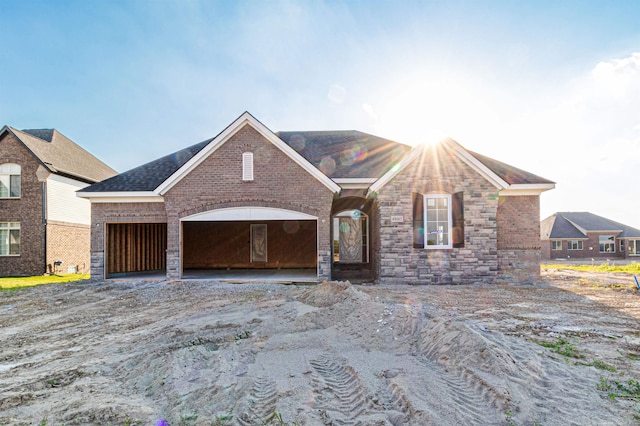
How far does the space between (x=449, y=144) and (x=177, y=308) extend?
417 inches

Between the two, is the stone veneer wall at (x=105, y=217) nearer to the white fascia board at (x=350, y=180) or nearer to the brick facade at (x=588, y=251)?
the white fascia board at (x=350, y=180)

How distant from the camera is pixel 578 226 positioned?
42625 millimetres

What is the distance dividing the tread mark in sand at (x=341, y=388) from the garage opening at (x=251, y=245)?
43.5 ft

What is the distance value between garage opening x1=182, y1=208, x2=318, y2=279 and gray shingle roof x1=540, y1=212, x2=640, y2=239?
118ft

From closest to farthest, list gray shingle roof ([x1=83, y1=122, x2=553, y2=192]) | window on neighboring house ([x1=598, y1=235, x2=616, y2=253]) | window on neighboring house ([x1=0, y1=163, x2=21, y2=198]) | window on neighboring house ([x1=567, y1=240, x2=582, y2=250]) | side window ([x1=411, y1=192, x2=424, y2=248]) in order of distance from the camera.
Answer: side window ([x1=411, y1=192, x2=424, y2=248])
gray shingle roof ([x1=83, y1=122, x2=553, y2=192])
window on neighboring house ([x1=0, y1=163, x2=21, y2=198])
window on neighboring house ([x1=567, y1=240, x2=582, y2=250])
window on neighboring house ([x1=598, y1=235, x2=616, y2=253])

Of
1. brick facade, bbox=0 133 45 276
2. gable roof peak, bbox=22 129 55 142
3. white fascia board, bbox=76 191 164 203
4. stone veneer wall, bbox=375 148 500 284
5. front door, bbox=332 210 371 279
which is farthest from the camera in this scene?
gable roof peak, bbox=22 129 55 142

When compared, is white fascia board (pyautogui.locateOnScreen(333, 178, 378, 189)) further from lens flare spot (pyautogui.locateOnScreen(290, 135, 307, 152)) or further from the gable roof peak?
the gable roof peak

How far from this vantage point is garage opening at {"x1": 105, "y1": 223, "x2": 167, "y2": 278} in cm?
1510

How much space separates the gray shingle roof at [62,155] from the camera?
18.9 m

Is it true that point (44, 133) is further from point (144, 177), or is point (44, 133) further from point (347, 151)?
point (347, 151)

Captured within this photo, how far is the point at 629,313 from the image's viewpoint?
27.4 ft

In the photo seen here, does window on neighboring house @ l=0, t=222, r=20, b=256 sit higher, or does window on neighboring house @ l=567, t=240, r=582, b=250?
window on neighboring house @ l=0, t=222, r=20, b=256

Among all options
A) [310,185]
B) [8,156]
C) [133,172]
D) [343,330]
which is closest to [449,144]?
[310,185]

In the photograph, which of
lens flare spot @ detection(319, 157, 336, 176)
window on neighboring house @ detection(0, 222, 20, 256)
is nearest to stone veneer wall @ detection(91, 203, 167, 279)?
lens flare spot @ detection(319, 157, 336, 176)
